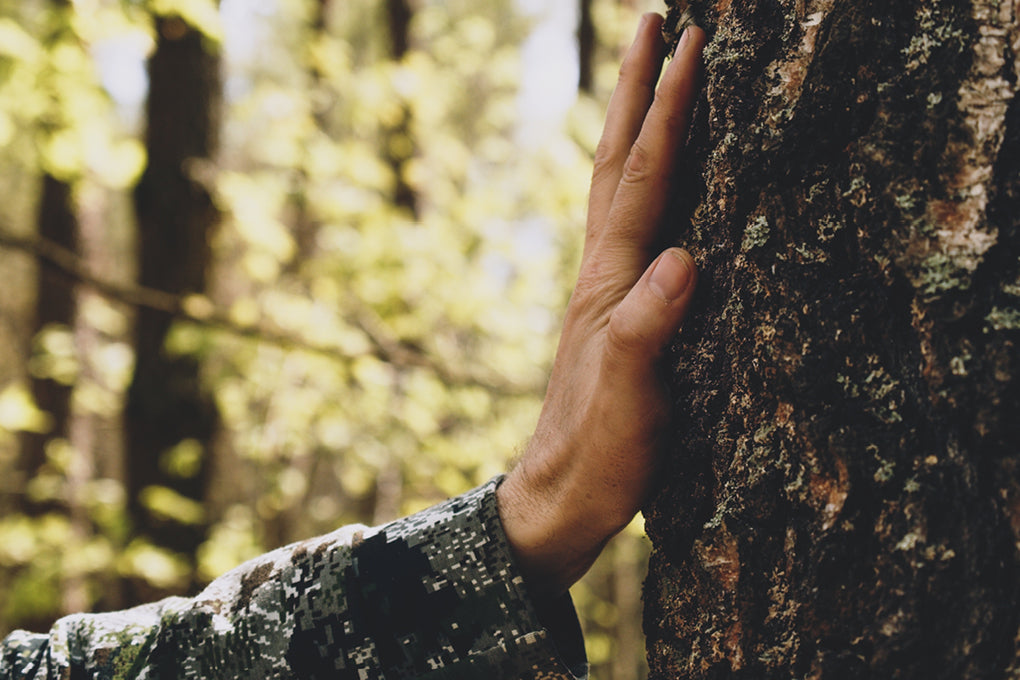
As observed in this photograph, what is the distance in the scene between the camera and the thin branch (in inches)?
130

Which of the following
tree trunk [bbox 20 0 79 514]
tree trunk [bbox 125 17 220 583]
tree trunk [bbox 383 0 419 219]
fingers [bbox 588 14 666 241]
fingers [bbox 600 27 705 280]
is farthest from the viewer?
tree trunk [bbox 20 0 79 514]

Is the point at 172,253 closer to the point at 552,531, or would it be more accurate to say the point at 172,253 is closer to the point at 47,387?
the point at 552,531

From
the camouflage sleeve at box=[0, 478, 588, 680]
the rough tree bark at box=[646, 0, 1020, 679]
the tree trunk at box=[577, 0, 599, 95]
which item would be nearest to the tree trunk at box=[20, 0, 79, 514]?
the tree trunk at box=[577, 0, 599, 95]

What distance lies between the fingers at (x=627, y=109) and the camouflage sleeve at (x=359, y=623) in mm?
576

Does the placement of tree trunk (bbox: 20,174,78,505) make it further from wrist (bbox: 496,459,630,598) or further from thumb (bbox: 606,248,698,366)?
thumb (bbox: 606,248,698,366)

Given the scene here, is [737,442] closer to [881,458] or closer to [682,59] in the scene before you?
[881,458]

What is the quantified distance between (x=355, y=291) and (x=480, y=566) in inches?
Answer: 160

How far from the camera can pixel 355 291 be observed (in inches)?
196

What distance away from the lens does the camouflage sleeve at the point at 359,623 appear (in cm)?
110

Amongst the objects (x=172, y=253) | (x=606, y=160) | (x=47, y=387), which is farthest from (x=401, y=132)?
(x=47, y=387)

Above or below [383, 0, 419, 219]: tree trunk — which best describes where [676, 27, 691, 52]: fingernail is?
below

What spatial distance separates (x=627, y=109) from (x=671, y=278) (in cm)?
39

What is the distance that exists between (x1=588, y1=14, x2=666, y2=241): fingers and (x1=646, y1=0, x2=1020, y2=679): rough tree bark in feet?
0.57

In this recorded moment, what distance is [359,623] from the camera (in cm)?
115
